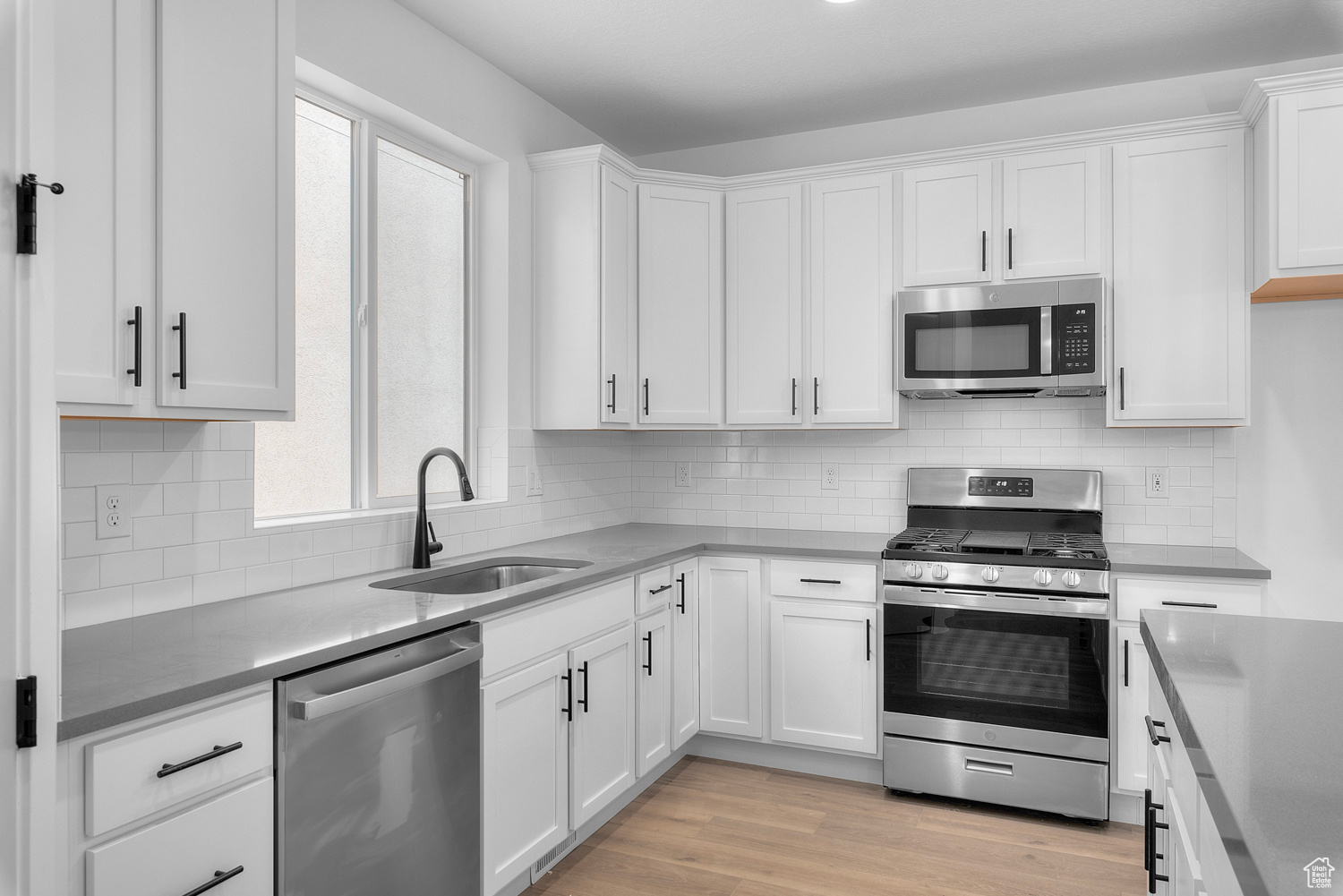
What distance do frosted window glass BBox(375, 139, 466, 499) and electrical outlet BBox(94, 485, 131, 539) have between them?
3.21ft

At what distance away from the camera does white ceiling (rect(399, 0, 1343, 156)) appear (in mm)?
2838

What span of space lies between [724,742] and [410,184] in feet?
8.36

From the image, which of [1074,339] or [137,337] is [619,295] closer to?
[1074,339]

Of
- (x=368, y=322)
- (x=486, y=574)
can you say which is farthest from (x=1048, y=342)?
(x=368, y=322)

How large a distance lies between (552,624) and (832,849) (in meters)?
1.23

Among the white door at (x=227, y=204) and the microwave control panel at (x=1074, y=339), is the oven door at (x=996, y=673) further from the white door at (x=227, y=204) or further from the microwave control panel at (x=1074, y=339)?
the white door at (x=227, y=204)

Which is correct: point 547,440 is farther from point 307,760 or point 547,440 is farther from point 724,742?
point 307,760

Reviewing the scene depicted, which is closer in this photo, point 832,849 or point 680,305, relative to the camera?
point 832,849

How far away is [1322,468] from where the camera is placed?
3.20 m

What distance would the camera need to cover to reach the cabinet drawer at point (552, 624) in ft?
7.36

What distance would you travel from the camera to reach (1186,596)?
114 inches

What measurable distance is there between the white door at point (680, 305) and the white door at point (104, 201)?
7.28ft

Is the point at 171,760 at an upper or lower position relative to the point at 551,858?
upper

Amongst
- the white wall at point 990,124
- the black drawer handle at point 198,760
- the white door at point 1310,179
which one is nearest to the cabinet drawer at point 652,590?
the black drawer handle at point 198,760
